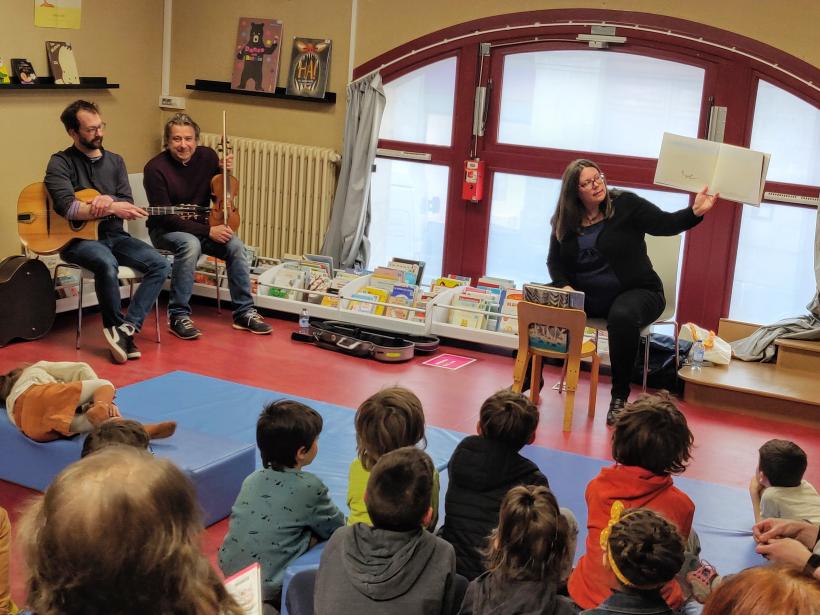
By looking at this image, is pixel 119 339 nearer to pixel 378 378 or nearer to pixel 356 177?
pixel 378 378

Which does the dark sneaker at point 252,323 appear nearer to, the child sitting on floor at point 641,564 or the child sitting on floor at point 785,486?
the child sitting on floor at point 785,486

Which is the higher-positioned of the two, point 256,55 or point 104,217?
point 256,55

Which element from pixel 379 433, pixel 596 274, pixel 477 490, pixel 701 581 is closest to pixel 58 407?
pixel 379 433

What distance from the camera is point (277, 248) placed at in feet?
24.9

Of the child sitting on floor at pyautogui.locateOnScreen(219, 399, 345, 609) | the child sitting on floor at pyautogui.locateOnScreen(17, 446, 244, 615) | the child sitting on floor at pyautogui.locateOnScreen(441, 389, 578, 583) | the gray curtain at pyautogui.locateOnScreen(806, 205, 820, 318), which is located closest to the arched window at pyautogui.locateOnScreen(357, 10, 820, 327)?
the gray curtain at pyautogui.locateOnScreen(806, 205, 820, 318)

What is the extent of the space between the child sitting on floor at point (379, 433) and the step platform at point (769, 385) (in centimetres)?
293

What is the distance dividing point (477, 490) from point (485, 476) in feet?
0.16

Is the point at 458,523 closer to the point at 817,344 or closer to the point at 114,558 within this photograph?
the point at 114,558

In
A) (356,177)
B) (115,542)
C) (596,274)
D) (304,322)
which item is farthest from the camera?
Answer: (356,177)

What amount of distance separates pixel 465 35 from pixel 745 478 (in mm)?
3575

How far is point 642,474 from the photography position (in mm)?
3020

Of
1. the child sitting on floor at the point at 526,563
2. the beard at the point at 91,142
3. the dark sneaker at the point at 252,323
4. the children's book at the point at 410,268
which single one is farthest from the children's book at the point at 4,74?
the child sitting on floor at the point at 526,563

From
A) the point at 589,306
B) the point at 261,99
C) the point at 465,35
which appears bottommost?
the point at 589,306

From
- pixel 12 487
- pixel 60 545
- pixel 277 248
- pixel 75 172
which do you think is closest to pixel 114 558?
pixel 60 545
